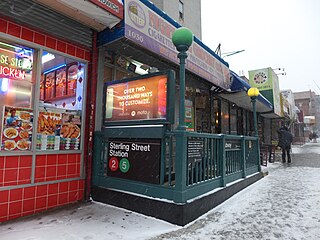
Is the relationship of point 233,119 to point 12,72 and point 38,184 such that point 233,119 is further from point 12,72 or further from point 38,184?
point 12,72

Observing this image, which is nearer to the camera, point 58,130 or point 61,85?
point 58,130

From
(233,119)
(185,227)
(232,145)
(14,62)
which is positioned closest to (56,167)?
(14,62)

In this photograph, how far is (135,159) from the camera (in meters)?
4.05

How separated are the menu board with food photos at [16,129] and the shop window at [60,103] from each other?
0.18 m

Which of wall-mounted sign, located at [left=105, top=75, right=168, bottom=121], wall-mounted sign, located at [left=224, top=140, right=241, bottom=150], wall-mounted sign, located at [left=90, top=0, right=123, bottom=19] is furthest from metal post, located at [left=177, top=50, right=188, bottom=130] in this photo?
wall-mounted sign, located at [left=224, top=140, right=241, bottom=150]

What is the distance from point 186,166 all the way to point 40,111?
2.80 m

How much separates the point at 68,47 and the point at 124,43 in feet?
3.70

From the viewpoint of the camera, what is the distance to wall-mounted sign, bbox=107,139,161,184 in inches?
150

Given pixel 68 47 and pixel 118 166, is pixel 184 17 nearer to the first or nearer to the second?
pixel 68 47

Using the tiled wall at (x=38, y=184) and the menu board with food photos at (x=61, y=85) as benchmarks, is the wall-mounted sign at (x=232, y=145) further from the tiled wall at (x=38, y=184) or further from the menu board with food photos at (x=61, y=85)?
the menu board with food photos at (x=61, y=85)

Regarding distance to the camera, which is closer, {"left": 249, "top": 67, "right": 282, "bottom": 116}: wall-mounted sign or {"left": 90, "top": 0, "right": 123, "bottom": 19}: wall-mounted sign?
{"left": 90, "top": 0, "right": 123, "bottom": 19}: wall-mounted sign

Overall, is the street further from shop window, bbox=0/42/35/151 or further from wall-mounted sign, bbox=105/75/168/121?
shop window, bbox=0/42/35/151

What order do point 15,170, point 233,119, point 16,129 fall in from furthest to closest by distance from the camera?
1. point 233,119
2. point 16,129
3. point 15,170

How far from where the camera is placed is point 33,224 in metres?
3.38
